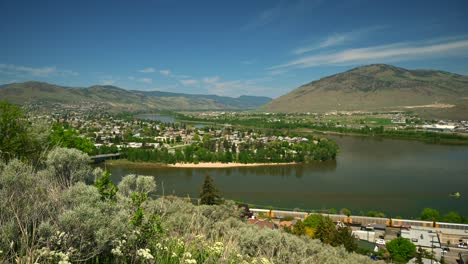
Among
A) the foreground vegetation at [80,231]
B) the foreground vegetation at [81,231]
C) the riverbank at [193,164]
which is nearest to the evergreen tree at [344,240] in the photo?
the foreground vegetation at [81,231]

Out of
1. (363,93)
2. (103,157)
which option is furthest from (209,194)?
(363,93)

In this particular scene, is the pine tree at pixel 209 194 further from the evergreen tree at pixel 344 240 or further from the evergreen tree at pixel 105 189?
the evergreen tree at pixel 105 189

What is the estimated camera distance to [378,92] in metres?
79.9

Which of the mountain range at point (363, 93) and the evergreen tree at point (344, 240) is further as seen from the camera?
the mountain range at point (363, 93)

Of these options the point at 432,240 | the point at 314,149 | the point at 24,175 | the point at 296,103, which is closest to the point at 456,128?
the point at 314,149

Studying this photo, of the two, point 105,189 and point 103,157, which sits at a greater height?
point 105,189

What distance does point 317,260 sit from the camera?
3109 mm

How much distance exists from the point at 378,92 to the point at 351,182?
246 feet

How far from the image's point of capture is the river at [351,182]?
11.4 metres

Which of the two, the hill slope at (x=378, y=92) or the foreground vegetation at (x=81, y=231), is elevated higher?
the hill slope at (x=378, y=92)

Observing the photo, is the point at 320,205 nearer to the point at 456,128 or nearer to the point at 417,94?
the point at 456,128

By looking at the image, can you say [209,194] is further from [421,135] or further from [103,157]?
[421,135]

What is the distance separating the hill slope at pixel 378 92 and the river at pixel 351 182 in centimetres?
4947

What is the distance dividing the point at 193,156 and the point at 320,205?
424 inches
